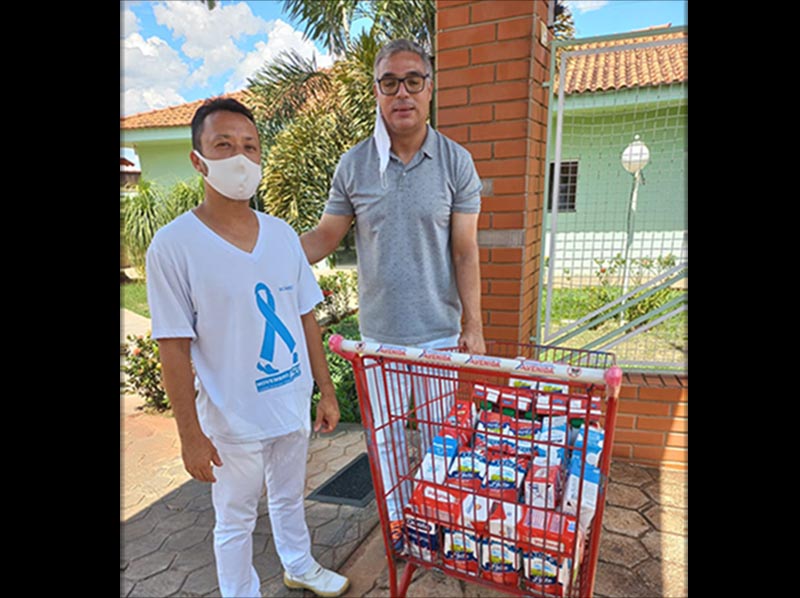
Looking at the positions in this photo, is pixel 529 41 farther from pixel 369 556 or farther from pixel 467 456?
pixel 369 556

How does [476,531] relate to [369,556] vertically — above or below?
above

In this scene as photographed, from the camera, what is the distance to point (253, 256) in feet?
5.32

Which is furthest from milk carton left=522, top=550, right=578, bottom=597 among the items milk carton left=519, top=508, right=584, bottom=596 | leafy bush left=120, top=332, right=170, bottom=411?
leafy bush left=120, top=332, right=170, bottom=411

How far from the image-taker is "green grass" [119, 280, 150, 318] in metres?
8.81

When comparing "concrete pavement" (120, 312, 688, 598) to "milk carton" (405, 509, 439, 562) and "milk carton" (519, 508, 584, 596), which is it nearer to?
"milk carton" (405, 509, 439, 562)

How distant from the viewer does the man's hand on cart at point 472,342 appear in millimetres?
1996

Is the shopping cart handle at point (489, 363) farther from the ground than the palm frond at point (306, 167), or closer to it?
closer to it

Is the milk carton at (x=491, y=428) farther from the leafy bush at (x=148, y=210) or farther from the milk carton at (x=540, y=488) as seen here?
the leafy bush at (x=148, y=210)

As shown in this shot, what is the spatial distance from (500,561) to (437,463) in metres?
0.36

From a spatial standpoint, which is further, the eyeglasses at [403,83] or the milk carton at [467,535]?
the eyeglasses at [403,83]

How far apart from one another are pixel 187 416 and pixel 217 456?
179 mm

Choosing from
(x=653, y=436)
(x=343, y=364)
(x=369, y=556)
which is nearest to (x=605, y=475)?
(x=369, y=556)

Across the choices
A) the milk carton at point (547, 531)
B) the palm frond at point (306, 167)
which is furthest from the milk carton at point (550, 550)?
the palm frond at point (306, 167)

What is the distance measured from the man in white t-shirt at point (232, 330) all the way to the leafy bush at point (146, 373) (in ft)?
10.2
